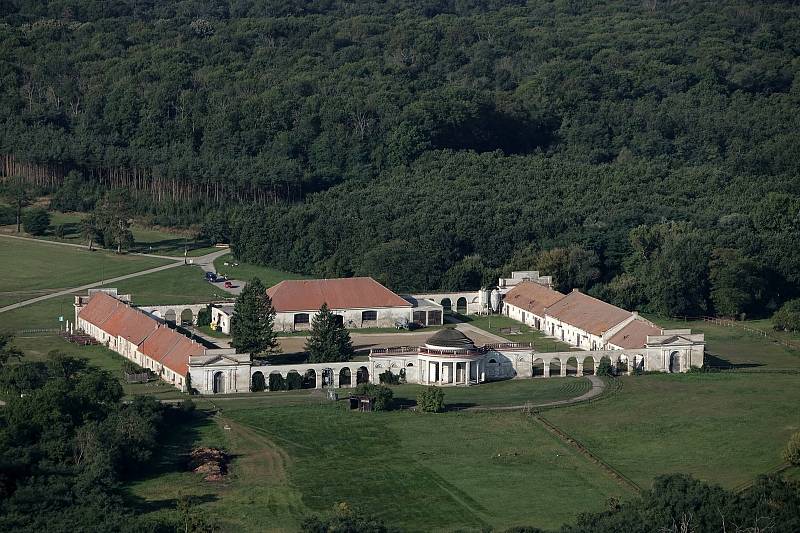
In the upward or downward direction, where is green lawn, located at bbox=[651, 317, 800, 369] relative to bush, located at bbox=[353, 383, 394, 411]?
upward

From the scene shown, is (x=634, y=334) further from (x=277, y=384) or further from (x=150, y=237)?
(x=150, y=237)

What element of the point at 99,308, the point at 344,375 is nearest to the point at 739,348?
the point at 344,375

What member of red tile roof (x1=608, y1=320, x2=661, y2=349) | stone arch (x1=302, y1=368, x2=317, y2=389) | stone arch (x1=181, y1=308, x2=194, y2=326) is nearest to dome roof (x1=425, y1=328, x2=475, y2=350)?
stone arch (x1=302, y1=368, x2=317, y2=389)

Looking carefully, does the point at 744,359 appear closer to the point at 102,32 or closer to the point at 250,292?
the point at 250,292

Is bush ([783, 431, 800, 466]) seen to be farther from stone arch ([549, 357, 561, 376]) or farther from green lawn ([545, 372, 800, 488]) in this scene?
stone arch ([549, 357, 561, 376])

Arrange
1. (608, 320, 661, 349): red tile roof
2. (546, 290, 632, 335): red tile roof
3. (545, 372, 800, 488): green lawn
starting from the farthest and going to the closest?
(546, 290, 632, 335): red tile roof, (608, 320, 661, 349): red tile roof, (545, 372, 800, 488): green lawn

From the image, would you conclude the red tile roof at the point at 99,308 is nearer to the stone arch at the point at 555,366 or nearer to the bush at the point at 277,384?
the bush at the point at 277,384

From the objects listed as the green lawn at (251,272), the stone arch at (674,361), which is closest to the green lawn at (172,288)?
the green lawn at (251,272)

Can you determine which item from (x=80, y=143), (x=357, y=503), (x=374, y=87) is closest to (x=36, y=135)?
(x=80, y=143)
